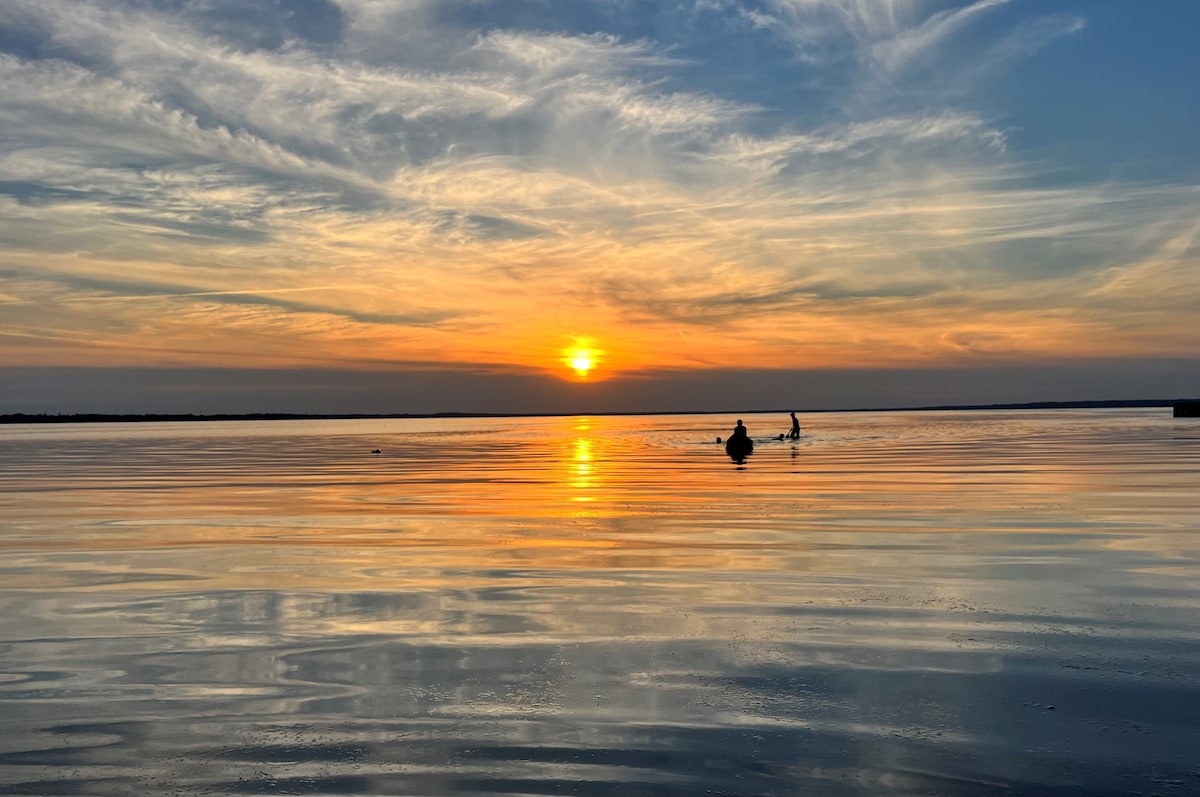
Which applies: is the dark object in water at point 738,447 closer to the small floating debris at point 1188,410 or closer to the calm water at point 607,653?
the calm water at point 607,653

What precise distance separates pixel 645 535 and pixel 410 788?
14.8 metres

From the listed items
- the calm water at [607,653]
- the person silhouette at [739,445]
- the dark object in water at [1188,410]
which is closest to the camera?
the calm water at [607,653]

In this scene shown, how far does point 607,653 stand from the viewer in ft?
37.2

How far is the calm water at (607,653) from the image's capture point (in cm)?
777

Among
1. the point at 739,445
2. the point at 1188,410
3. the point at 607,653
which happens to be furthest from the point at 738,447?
the point at 1188,410

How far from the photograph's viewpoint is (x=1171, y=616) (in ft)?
42.3

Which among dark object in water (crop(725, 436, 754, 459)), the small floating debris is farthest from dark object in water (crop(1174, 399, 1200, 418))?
dark object in water (crop(725, 436, 754, 459))

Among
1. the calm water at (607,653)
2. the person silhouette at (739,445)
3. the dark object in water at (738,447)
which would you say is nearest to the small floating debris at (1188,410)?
the person silhouette at (739,445)

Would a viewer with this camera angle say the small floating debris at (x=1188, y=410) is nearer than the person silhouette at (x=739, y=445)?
No

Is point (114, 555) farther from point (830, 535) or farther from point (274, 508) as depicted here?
point (830, 535)

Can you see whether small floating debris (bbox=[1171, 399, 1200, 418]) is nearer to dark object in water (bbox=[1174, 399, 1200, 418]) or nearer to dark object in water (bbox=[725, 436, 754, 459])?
dark object in water (bbox=[1174, 399, 1200, 418])

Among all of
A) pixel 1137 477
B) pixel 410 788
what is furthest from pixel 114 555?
pixel 1137 477

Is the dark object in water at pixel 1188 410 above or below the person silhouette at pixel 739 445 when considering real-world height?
above

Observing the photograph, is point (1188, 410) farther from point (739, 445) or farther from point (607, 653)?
point (607, 653)
